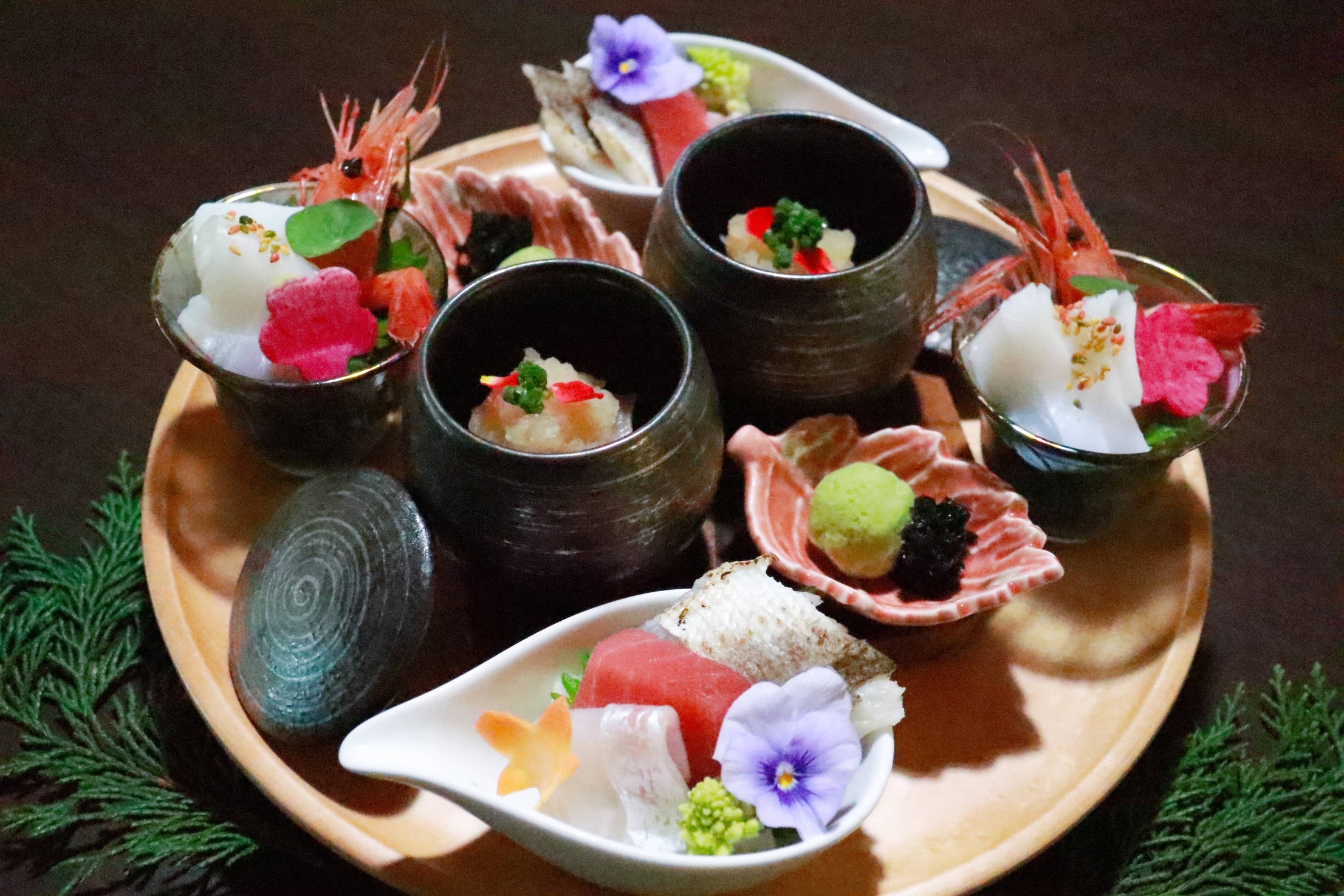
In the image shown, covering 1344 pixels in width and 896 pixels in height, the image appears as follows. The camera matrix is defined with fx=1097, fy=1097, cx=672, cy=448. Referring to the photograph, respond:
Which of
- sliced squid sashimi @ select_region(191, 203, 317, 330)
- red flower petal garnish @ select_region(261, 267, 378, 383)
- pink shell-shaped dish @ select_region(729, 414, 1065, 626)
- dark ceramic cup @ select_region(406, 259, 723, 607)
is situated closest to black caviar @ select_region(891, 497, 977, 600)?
pink shell-shaped dish @ select_region(729, 414, 1065, 626)

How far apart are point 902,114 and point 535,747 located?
6.05 feet

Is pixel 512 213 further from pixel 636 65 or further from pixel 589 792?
pixel 589 792

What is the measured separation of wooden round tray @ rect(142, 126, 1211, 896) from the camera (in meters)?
1.15

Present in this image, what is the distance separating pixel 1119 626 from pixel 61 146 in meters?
2.15

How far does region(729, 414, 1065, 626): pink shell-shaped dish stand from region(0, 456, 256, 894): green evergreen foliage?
72cm

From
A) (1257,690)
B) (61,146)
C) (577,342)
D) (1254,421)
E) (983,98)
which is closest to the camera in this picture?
(577,342)

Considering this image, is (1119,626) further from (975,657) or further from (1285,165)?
(1285,165)

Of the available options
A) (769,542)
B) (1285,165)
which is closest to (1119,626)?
(769,542)

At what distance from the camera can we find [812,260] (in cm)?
146

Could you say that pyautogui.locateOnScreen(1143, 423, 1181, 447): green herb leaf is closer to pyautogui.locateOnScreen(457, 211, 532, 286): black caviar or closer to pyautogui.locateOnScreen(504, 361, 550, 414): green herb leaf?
pyautogui.locateOnScreen(504, 361, 550, 414): green herb leaf

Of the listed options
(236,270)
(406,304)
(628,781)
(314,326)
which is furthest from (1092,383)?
(236,270)

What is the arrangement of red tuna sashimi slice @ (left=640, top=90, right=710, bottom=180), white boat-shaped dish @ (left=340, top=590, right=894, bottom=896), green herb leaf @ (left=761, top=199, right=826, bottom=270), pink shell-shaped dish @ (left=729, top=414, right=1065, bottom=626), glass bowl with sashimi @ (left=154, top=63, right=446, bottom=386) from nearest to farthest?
white boat-shaped dish @ (left=340, top=590, right=894, bottom=896) → pink shell-shaped dish @ (left=729, top=414, right=1065, bottom=626) → glass bowl with sashimi @ (left=154, top=63, right=446, bottom=386) → green herb leaf @ (left=761, top=199, right=826, bottom=270) → red tuna sashimi slice @ (left=640, top=90, right=710, bottom=180)

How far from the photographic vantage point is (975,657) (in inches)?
52.8

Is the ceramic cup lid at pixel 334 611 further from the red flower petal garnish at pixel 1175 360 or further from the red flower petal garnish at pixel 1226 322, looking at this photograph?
the red flower petal garnish at pixel 1226 322
